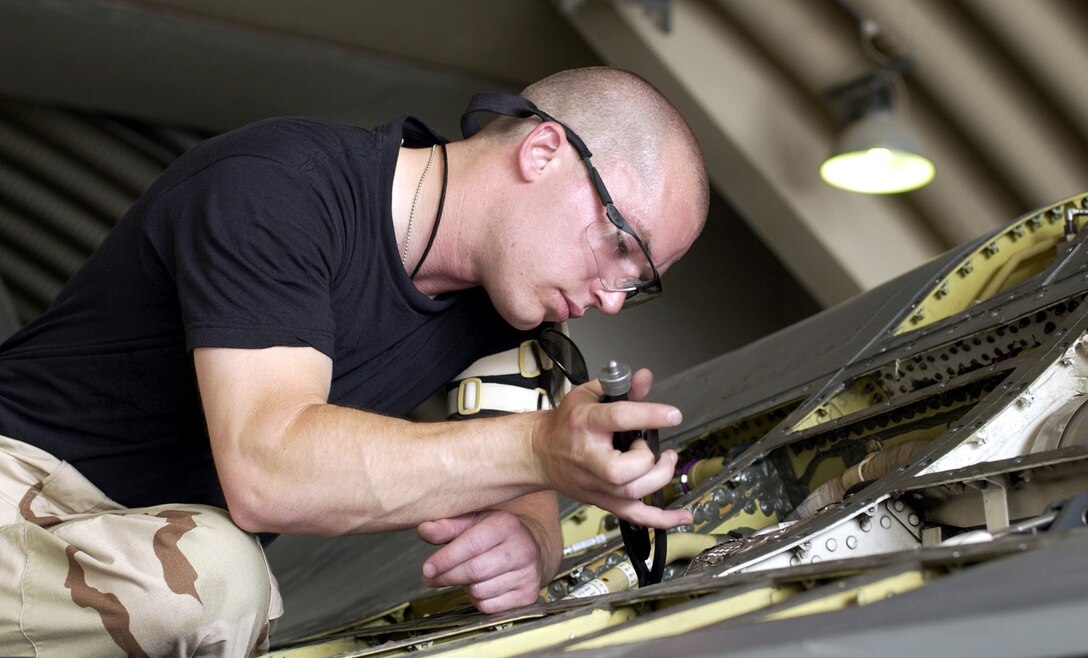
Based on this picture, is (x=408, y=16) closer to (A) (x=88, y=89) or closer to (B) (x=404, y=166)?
(A) (x=88, y=89)

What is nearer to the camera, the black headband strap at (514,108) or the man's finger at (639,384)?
the man's finger at (639,384)

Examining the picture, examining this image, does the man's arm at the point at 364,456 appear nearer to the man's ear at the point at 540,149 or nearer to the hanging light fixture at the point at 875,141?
the man's ear at the point at 540,149

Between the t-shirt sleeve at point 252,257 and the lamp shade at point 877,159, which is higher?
the lamp shade at point 877,159

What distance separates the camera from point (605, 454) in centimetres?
153

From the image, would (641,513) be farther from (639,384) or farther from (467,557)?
(467,557)

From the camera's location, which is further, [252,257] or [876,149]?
[876,149]

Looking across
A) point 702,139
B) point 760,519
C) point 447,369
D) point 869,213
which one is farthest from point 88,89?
point 760,519

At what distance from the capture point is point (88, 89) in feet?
21.6

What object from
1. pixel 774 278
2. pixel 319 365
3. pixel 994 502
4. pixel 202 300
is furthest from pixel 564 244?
pixel 774 278

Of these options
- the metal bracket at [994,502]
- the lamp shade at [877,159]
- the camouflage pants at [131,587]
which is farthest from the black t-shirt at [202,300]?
the lamp shade at [877,159]

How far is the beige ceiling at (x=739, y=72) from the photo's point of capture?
525 centimetres

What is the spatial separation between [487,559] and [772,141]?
467 cm

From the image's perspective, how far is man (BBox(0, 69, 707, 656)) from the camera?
5.16ft

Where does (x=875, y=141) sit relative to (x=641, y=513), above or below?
above
